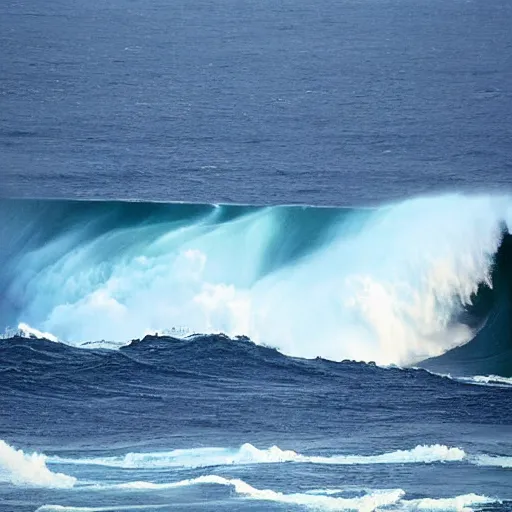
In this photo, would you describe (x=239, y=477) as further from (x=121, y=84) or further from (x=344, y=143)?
(x=121, y=84)

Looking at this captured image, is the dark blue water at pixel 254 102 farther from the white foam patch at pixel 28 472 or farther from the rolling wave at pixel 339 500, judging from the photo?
the rolling wave at pixel 339 500

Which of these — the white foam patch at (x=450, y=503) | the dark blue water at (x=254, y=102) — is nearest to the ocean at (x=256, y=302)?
the white foam patch at (x=450, y=503)

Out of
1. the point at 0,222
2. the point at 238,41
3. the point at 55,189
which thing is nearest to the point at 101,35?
the point at 238,41

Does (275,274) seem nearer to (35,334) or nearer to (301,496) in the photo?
(35,334)

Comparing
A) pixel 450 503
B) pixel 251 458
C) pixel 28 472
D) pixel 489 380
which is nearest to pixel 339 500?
pixel 450 503

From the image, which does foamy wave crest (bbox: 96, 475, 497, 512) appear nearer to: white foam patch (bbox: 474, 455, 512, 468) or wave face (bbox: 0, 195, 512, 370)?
white foam patch (bbox: 474, 455, 512, 468)

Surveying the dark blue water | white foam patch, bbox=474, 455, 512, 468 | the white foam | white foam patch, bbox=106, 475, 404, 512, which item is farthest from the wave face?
white foam patch, bbox=106, 475, 404, 512
